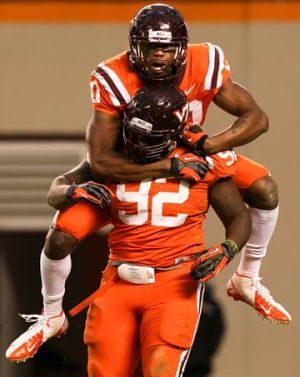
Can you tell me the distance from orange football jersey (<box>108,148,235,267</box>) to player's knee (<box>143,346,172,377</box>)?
26 centimetres

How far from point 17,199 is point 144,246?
4.56ft

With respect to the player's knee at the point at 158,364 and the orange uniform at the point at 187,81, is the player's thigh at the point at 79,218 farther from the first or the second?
the player's knee at the point at 158,364

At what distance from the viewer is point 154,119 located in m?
4.17

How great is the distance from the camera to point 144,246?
14.2ft

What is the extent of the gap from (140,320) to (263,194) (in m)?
0.54

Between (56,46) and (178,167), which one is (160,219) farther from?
(56,46)

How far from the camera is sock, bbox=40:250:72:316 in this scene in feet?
14.8

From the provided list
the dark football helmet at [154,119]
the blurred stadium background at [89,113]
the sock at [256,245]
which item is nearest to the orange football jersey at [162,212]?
the dark football helmet at [154,119]

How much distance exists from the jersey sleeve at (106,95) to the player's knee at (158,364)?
2.26ft

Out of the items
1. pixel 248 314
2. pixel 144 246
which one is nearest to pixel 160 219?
pixel 144 246

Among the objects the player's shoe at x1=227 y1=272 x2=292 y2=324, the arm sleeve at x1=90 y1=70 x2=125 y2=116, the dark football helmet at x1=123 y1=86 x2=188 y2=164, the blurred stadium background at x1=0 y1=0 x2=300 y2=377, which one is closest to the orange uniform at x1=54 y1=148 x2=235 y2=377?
the dark football helmet at x1=123 y1=86 x2=188 y2=164

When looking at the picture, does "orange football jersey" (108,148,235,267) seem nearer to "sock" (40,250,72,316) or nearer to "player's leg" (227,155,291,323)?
"player's leg" (227,155,291,323)

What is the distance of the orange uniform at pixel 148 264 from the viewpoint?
169 inches

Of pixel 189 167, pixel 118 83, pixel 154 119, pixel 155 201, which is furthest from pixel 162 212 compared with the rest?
pixel 118 83
